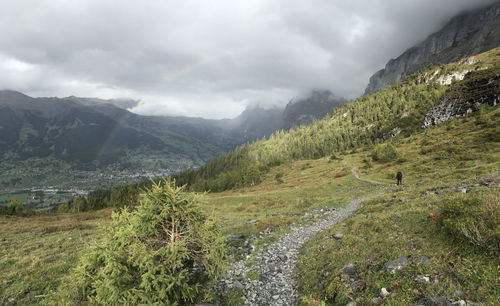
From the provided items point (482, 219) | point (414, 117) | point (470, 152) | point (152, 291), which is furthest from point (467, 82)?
point (152, 291)

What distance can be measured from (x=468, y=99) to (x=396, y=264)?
144 metres

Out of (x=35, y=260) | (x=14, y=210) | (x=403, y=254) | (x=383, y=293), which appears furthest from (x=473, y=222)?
(x=14, y=210)

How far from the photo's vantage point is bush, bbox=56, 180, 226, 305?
8.26 meters

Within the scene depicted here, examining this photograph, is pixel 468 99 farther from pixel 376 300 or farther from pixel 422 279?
pixel 376 300

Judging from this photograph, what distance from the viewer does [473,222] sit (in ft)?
29.7

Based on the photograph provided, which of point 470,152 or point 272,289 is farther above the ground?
point 470,152

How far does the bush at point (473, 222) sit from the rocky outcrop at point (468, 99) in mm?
117563

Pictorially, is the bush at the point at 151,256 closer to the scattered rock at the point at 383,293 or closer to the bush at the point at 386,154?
the scattered rock at the point at 383,293

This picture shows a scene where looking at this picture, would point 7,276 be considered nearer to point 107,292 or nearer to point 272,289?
point 107,292

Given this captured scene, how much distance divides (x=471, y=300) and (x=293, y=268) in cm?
953

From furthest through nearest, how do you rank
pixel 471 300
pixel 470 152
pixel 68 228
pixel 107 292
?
pixel 470 152, pixel 68 228, pixel 107 292, pixel 471 300

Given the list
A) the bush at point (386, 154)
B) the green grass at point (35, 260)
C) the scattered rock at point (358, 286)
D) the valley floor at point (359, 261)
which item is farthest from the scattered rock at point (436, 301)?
the bush at point (386, 154)

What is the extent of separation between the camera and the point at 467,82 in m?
123

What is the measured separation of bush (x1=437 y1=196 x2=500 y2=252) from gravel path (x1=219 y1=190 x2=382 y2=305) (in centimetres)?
812
